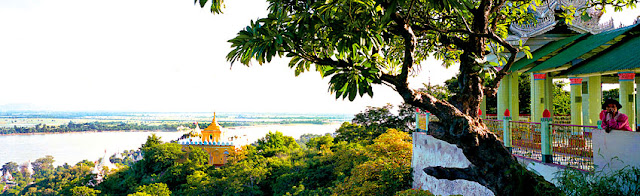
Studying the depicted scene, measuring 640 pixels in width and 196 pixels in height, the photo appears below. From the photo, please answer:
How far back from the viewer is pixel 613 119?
3908 millimetres

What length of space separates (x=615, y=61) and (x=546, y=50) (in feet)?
8.64

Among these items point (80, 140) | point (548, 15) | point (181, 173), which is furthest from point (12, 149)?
point (548, 15)

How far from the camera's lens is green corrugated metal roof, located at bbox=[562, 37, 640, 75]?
5.47 meters

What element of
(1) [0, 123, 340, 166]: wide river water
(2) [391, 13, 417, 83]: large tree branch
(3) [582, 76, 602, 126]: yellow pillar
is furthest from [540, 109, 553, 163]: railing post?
(1) [0, 123, 340, 166]: wide river water

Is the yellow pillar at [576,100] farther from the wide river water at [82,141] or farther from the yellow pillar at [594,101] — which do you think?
the wide river water at [82,141]

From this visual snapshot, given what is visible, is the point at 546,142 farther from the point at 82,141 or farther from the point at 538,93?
the point at 82,141

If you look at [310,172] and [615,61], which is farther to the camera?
[310,172]

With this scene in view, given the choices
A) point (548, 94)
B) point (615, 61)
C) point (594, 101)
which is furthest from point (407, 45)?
point (548, 94)

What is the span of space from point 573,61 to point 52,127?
489 ft

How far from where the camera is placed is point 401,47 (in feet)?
14.2

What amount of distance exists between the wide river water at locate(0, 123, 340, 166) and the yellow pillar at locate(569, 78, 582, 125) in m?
76.3

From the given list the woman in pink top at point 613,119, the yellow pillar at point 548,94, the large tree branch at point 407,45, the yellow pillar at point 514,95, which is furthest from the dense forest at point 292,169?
the large tree branch at point 407,45

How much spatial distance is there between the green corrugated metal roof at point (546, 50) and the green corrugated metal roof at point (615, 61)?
136cm

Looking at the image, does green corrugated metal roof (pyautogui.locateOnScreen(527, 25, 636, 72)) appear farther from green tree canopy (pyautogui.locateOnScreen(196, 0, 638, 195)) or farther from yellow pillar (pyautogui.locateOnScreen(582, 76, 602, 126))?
green tree canopy (pyautogui.locateOnScreen(196, 0, 638, 195))
